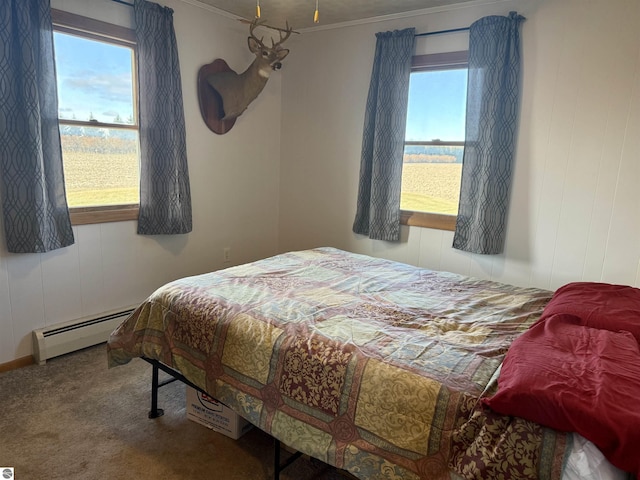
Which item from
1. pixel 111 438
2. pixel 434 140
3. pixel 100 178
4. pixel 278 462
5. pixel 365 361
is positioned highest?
pixel 434 140

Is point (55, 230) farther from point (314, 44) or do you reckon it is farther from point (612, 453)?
point (612, 453)

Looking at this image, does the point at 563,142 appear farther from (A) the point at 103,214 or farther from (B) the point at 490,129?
(A) the point at 103,214

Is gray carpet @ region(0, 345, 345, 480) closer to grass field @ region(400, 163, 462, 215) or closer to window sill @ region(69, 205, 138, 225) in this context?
window sill @ region(69, 205, 138, 225)

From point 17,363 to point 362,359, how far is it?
2.43m

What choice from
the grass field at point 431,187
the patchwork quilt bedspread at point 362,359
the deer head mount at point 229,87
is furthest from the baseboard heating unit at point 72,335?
the grass field at point 431,187

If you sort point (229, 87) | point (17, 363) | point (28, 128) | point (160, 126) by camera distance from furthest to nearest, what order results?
point (229, 87) → point (160, 126) → point (17, 363) → point (28, 128)

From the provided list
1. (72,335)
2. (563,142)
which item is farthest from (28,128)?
(563,142)

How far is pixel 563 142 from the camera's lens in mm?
2812

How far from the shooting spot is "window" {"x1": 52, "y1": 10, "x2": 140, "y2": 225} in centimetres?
272

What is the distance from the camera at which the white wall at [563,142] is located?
2.60 m

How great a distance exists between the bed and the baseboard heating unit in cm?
92

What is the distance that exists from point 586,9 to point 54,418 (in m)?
3.89

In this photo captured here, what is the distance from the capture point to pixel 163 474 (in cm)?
183

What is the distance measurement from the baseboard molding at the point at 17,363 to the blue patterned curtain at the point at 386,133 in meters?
2.59
